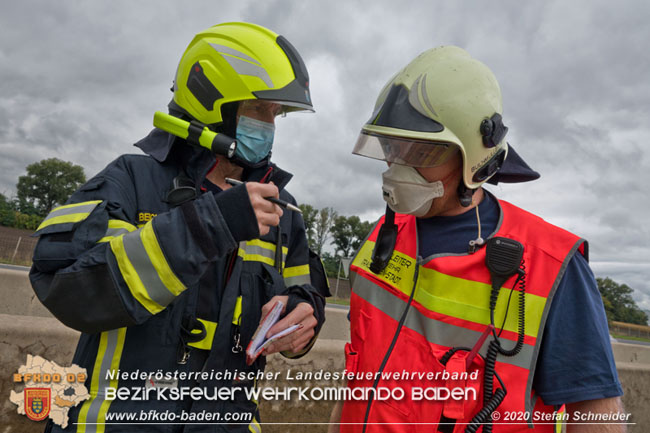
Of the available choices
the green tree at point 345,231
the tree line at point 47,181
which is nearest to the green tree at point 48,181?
the tree line at point 47,181

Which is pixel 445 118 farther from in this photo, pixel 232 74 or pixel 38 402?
pixel 38 402

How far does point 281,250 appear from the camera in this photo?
2316mm

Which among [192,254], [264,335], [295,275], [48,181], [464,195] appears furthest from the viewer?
[48,181]

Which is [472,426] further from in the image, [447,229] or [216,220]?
[216,220]

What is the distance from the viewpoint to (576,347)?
160 centimetres

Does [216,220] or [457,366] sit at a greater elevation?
[216,220]

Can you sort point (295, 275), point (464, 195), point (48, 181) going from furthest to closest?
1. point (48, 181)
2. point (295, 275)
3. point (464, 195)

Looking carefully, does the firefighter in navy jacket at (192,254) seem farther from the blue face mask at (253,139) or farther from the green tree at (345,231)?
the green tree at (345,231)

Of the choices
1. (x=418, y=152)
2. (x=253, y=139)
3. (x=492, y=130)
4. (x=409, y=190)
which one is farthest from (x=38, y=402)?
(x=492, y=130)

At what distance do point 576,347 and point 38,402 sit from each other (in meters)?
2.51

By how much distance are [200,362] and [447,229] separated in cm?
145

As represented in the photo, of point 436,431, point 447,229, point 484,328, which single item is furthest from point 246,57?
point 436,431

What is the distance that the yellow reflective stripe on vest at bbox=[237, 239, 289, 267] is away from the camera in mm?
2166

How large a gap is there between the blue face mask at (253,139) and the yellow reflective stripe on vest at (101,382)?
1.12 metres
